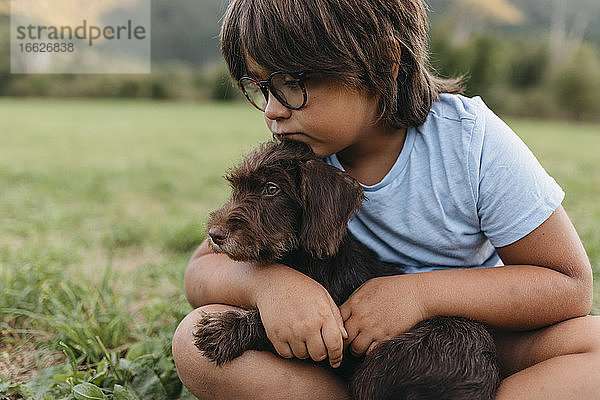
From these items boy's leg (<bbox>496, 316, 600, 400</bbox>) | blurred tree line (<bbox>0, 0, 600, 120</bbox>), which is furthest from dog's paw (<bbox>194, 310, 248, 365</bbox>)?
blurred tree line (<bbox>0, 0, 600, 120</bbox>)

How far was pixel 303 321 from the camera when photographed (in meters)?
2.27

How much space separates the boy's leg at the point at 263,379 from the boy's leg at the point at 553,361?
65cm

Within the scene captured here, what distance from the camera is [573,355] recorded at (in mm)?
2283

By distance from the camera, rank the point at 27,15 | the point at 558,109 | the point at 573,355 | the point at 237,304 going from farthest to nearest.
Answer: the point at 558,109 < the point at 27,15 < the point at 237,304 < the point at 573,355

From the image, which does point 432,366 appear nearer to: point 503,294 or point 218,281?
point 503,294

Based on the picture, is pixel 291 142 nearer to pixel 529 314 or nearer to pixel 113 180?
pixel 529 314

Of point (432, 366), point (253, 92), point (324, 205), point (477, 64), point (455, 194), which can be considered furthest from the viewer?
point (477, 64)

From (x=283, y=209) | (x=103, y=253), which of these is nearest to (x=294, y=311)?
(x=283, y=209)

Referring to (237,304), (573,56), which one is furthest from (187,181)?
→ (573,56)

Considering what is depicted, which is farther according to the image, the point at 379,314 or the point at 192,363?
the point at 192,363

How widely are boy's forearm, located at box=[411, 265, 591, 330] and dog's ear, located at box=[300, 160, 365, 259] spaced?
41cm

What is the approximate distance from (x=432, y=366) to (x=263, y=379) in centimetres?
63

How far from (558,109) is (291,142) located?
1421 inches

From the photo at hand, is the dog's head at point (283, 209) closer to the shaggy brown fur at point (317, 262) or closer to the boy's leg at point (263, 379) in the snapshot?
the shaggy brown fur at point (317, 262)
